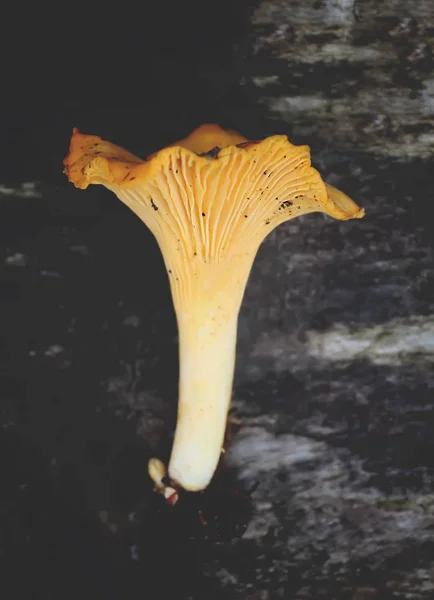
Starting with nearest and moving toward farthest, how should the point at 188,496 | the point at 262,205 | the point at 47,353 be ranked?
1. the point at 262,205
2. the point at 188,496
3. the point at 47,353

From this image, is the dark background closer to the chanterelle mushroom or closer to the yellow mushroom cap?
the chanterelle mushroom

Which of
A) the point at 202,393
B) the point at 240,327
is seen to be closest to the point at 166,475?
the point at 202,393

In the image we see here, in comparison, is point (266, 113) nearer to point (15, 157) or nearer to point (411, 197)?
point (411, 197)

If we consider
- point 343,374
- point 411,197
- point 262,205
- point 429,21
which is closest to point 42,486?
point 343,374

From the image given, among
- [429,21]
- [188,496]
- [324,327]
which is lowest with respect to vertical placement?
[188,496]

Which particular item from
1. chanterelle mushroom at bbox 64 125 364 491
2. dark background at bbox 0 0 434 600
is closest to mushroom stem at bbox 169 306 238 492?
chanterelle mushroom at bbox 64 125 364 491

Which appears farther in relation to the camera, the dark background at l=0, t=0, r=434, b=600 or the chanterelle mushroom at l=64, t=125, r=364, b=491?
the dark background at l=0, t=0, r=434, b=600

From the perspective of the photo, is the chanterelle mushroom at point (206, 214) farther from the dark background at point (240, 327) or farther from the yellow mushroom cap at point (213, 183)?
the dark background at point (240, 327)
